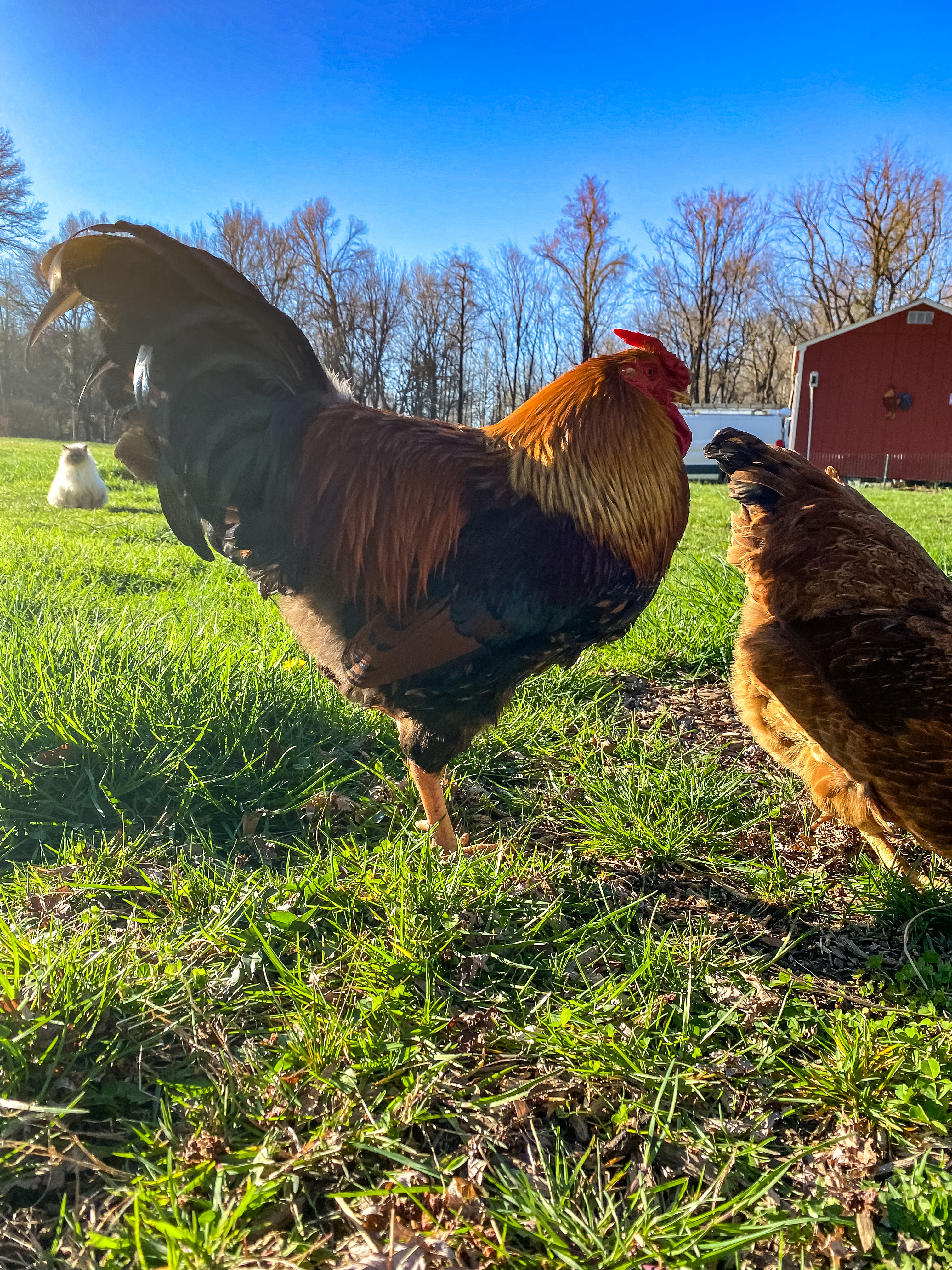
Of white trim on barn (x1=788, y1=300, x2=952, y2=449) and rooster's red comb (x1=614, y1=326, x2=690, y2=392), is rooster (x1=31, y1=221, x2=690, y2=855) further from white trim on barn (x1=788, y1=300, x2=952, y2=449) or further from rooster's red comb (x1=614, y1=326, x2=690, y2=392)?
white trim on barn (x1=788, y1=300, x2=952, y2=449)

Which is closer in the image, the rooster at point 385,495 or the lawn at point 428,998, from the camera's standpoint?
the lawn at point 428,998

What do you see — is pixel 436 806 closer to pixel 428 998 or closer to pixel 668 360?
pixel 428 998

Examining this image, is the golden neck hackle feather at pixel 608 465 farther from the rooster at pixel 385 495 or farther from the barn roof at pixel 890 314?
the barn roof at pixel 890 314

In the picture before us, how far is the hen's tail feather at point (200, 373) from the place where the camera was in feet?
7.55

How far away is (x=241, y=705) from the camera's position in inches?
123

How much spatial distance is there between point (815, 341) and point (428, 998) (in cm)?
2962

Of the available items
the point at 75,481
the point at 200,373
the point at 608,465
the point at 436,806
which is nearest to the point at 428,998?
the point at 436,806

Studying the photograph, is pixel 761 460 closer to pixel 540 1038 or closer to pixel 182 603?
pixel 540 1038

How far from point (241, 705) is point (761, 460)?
2.59 m

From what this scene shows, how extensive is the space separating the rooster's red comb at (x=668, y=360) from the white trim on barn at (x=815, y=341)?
25.0 m

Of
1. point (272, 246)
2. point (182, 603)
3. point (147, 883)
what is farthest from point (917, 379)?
point (147, 883)

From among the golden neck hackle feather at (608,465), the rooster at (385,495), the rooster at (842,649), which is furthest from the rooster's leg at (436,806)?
the rooster at (842,649)

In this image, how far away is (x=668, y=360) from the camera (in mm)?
2668

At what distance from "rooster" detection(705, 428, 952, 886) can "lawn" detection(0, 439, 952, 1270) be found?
0.27 meters
